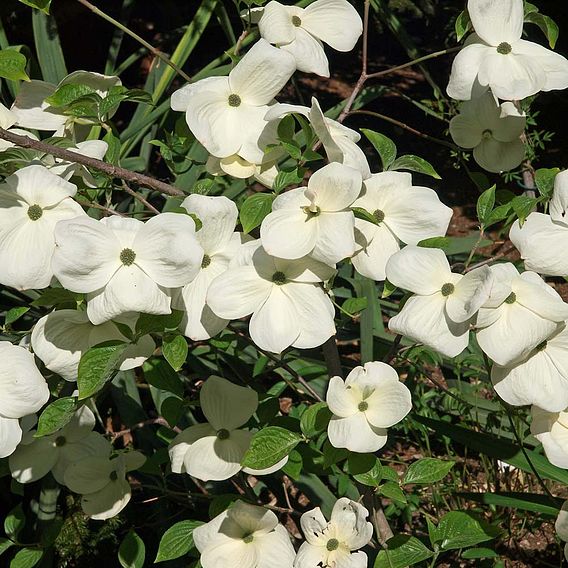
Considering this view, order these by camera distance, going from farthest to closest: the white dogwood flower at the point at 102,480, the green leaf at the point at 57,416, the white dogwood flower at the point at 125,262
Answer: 1. the white dogwood flower at the point at 102,480
2. the green leaf at the point at 57,416
3. the white dogwood flower at the point at 125,262

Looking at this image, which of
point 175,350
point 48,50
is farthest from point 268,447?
point 48,50

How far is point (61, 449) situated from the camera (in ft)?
3.59

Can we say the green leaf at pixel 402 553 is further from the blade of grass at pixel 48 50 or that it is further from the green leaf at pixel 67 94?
the blade of grass at pixel 48 50

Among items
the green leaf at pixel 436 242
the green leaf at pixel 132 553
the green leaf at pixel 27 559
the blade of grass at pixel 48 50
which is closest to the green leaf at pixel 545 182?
the green leaf at pixel 436 242

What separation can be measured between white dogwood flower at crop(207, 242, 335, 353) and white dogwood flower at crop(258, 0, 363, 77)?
27 cm

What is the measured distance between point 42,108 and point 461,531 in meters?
0.77

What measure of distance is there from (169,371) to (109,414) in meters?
0.85

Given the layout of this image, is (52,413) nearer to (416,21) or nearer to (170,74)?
(170,74)

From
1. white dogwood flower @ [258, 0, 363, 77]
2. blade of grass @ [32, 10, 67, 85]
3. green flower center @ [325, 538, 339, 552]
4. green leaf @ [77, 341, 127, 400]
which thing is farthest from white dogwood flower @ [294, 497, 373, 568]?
blade of grass @ [32, 10, 67, 85]

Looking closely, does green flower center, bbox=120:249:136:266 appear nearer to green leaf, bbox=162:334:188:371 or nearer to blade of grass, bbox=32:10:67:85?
green leaf, bbox=162:334:188:371

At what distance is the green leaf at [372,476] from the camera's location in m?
0.93

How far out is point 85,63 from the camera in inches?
110

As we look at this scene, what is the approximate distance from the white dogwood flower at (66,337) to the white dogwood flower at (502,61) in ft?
1.60

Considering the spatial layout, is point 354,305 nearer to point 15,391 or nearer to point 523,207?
point 523,207
